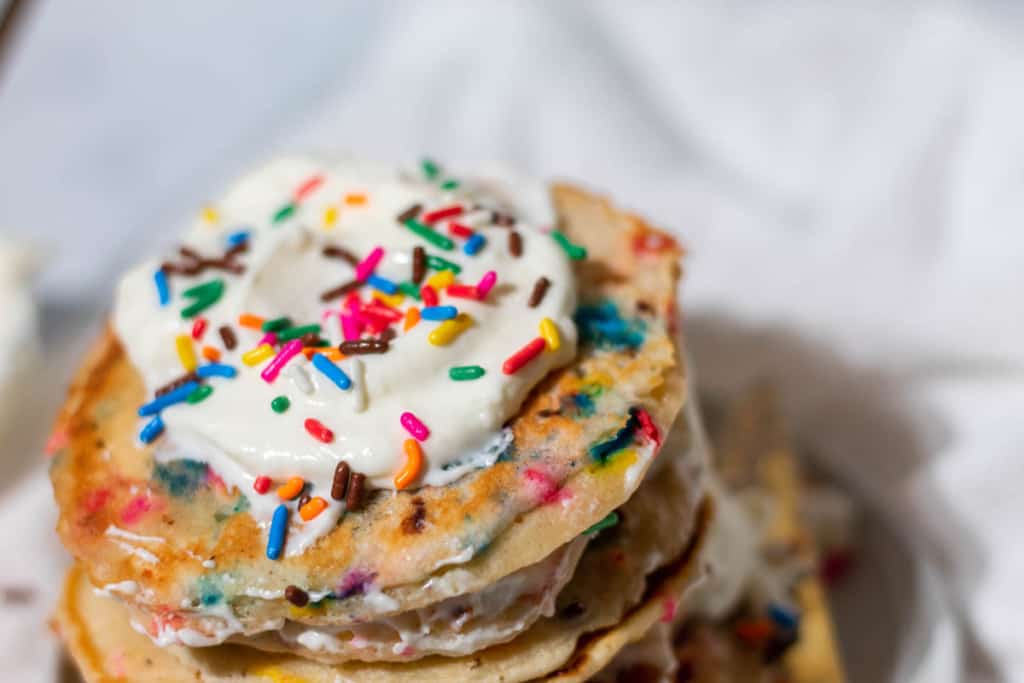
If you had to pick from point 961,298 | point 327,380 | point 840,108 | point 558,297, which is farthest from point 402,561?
point 840,108

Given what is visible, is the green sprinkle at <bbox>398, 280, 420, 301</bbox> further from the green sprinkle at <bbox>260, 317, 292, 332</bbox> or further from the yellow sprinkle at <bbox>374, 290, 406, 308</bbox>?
the green sprinkle at <bbox>260, 317, 292, 332</bbox>

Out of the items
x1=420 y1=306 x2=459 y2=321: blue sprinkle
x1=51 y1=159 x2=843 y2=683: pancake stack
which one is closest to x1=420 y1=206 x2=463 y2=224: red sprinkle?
x1=51 y1=159 x2=843 y2=683: pancake stack

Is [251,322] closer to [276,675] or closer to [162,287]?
[162,287]

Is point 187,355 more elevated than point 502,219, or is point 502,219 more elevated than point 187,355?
point 502,219

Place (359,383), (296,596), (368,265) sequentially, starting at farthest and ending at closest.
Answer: (368,265), (359,383), (296,596)

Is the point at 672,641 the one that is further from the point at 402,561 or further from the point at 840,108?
the point at 840,108

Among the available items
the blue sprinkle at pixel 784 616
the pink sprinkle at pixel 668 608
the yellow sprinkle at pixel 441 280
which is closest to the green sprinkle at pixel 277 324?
the yellow sprinkle at pixel 441 280

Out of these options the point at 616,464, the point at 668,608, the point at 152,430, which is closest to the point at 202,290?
the point at 152,430
